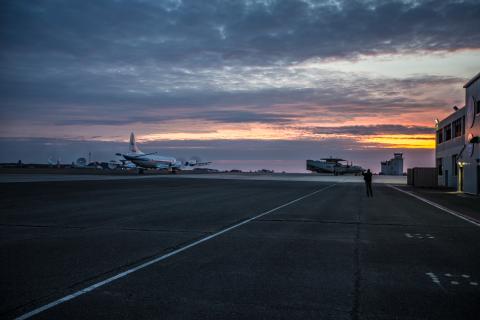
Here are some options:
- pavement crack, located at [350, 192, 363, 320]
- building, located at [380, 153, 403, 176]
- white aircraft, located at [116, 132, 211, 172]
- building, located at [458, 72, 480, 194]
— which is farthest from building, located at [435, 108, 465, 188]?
building, located at [380, 153, 403, 176]

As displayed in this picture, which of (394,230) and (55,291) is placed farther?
(394,230)

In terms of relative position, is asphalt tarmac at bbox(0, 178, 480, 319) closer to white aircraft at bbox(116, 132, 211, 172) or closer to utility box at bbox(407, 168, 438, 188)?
utility box at bbox(407, 168, 438, 188)

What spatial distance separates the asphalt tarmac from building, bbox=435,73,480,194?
21238 mm

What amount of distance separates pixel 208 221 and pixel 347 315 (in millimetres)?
9200

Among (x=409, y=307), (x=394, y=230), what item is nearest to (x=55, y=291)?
(x=409, y=307)

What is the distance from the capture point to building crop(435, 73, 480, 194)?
105 feet

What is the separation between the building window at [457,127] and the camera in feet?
136

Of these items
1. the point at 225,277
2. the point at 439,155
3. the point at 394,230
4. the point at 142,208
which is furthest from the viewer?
the point at 439,155

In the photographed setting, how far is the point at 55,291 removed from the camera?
5.98 metres

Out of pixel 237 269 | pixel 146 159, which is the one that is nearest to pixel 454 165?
pixel 237 269

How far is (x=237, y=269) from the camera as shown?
7.37m

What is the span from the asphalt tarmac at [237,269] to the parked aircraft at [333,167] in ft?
283

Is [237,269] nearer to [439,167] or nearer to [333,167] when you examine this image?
[439,167]

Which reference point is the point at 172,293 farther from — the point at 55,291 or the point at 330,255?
the point at 330,255
